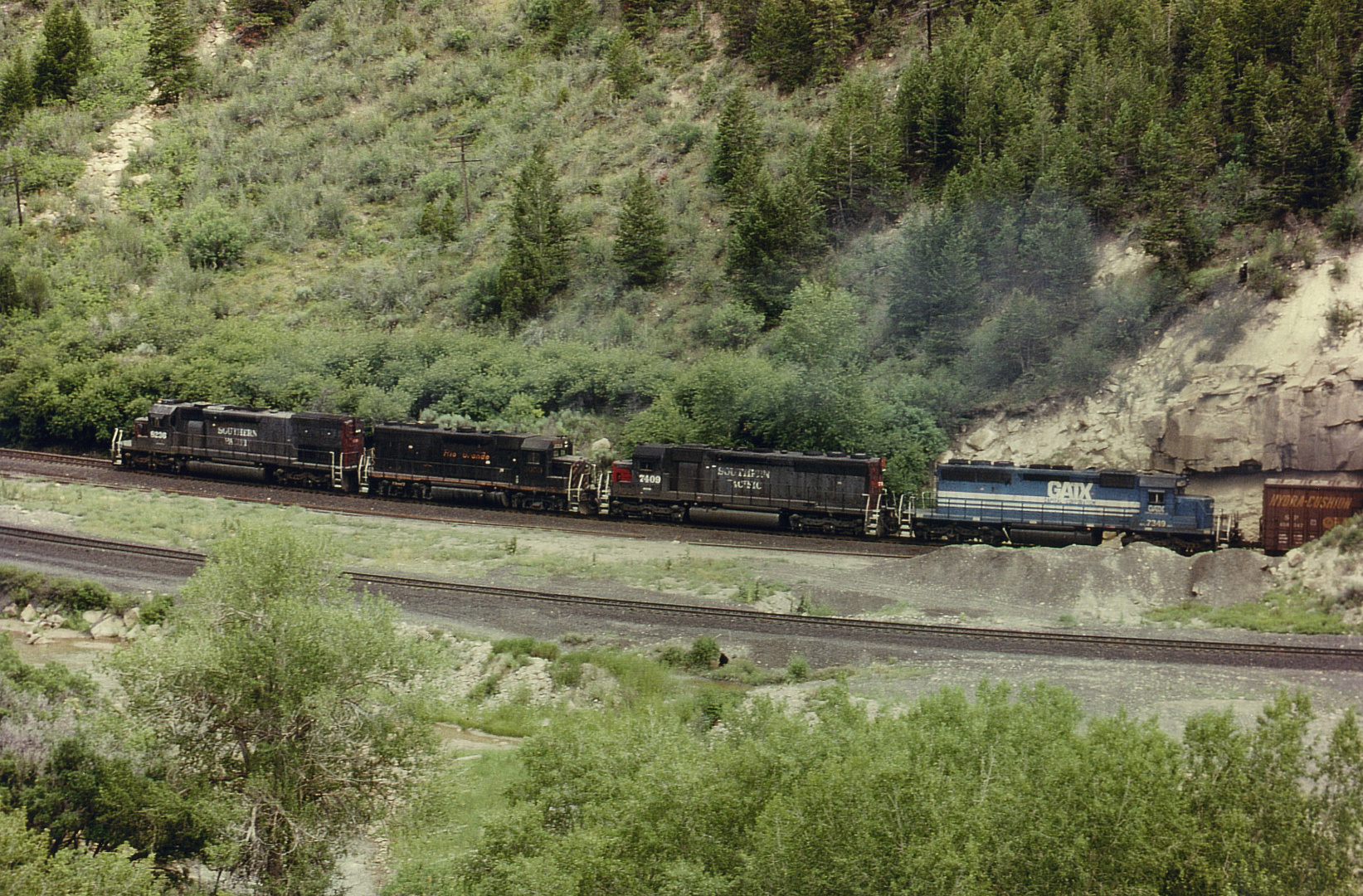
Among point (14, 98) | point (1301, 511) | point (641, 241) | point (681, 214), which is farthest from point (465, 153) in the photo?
point (1301, 511)

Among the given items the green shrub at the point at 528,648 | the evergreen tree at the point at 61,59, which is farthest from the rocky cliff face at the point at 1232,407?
the evergreen tree at the point at 61,59

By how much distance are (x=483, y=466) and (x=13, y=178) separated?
45.3 metres

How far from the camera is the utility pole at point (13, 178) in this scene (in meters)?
64.5

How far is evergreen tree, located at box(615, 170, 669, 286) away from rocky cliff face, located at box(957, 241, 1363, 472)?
59.9 feet

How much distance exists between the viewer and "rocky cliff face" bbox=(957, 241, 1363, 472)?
35.0 meters

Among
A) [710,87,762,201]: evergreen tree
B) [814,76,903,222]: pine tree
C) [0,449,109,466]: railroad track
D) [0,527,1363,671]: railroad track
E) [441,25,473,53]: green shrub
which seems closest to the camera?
[0,527,1363,671]: railroad track

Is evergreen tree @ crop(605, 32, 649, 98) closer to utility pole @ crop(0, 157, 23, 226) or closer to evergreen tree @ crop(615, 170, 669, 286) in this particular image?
evergreen tree @ crop(615, 170, 669, 286)

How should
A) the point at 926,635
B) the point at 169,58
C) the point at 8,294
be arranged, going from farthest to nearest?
the point at 169,58 < the point at 8,294 < the point at 926,635

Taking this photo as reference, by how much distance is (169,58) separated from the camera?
75.2 metres

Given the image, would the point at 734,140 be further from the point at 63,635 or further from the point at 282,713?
the point at 282,713

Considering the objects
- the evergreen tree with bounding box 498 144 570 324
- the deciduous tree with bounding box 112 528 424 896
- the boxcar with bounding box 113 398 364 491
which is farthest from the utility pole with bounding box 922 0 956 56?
the deciduous tree with bounding box 112 528 424 896

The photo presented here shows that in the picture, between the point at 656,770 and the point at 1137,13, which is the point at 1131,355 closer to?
the point at 1137,13

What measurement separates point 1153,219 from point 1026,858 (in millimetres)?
33785

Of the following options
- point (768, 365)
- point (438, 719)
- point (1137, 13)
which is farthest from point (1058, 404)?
point (438, 719)
